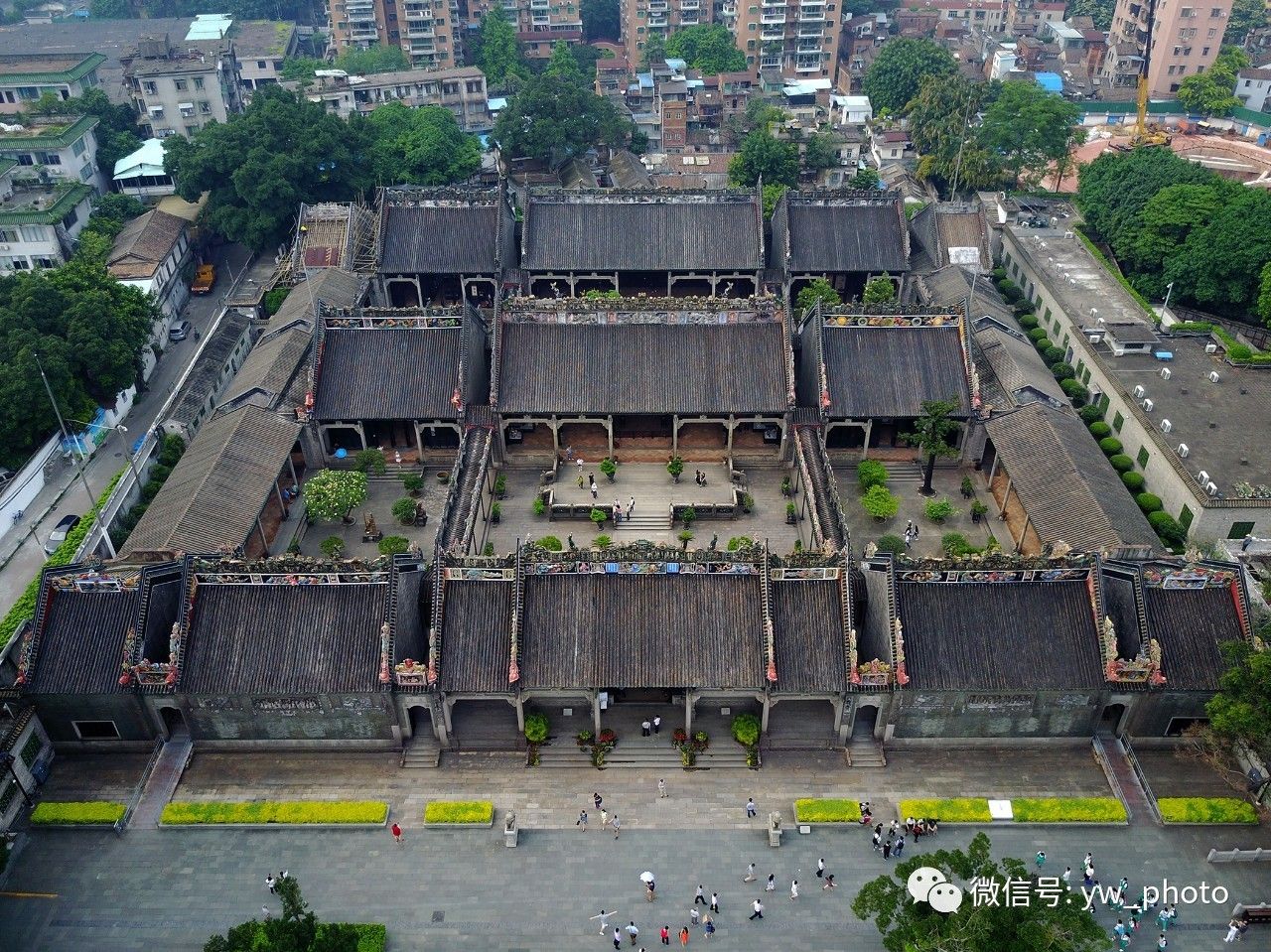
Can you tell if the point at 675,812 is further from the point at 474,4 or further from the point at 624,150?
the point at 474,4

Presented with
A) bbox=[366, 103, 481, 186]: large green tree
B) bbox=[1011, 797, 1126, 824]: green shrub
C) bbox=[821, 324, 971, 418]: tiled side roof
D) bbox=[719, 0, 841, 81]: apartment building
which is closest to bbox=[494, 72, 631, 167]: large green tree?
bbox=[366, 103, 481, 186]: large green tree

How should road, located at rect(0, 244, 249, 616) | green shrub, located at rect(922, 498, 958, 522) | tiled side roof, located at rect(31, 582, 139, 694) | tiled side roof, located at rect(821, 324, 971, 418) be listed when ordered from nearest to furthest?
tiled side roof, located at rect(31, 582, 139, 694) < road, located at rect(0, 244, 249, 616) < green shrub, located at rect(922, 498, 958, 522) < tiled side roof, located at rect(821, 324, 971, 418)

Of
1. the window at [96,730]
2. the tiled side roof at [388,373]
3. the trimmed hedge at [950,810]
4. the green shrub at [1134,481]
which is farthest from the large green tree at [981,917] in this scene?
the tiled side roof at [388,373]

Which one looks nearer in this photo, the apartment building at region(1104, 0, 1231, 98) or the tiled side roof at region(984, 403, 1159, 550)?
the tiled side roof at region(984, 403, 1159, 550)

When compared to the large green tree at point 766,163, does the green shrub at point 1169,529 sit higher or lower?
lower

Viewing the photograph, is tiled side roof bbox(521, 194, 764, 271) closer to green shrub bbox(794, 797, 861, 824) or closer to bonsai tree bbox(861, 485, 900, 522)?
bonsai tree bbox(861, 485, 900, 522)

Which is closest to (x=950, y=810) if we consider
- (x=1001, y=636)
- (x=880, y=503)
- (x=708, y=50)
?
(x=1001, y=636)

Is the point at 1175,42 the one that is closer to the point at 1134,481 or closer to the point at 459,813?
the point at 1134,481

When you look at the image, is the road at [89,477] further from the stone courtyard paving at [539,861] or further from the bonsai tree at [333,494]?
the stone courtyard paving at [539,861]
